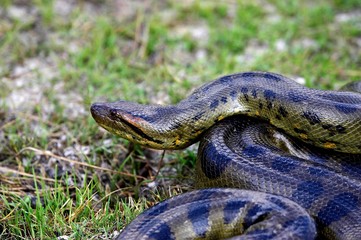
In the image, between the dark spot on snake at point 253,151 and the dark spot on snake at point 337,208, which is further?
the dark spot on snake at point 253,151

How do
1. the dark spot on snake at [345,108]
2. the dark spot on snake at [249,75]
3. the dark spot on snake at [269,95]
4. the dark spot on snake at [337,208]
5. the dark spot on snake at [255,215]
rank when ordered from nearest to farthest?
1. the dark spot on snake at [255,215]
2. the dark spot on snake at [337,208]
3. the dark spot on snake at [345,108]
4. the dark spot on snake at [269,95]
5. the dark spot on snake at [249,75]

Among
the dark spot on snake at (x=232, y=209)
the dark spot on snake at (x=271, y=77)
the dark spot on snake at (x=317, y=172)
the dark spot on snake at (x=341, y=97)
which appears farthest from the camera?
the dark spot on snake at (x=271, y=77)

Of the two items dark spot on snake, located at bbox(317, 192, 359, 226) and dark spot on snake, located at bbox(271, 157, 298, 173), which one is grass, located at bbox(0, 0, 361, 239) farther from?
dark spot on snake, located at bbox(317, 192, 359, 226)

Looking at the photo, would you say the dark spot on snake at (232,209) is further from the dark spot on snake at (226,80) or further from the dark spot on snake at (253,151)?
the dark spot on snake at (226,80)

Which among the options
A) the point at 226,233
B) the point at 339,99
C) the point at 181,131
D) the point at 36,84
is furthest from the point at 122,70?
the point at 226,233

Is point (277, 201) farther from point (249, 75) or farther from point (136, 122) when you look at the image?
point (249, 75)

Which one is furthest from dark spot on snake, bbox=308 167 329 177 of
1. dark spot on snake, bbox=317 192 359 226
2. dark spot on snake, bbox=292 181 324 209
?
dark spot on snake, bbox=317 192 359 226

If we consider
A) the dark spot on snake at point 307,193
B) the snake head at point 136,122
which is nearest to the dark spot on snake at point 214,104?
the snake head at point 136,122

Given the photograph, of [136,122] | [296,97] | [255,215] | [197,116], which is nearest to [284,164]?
[255,215]
